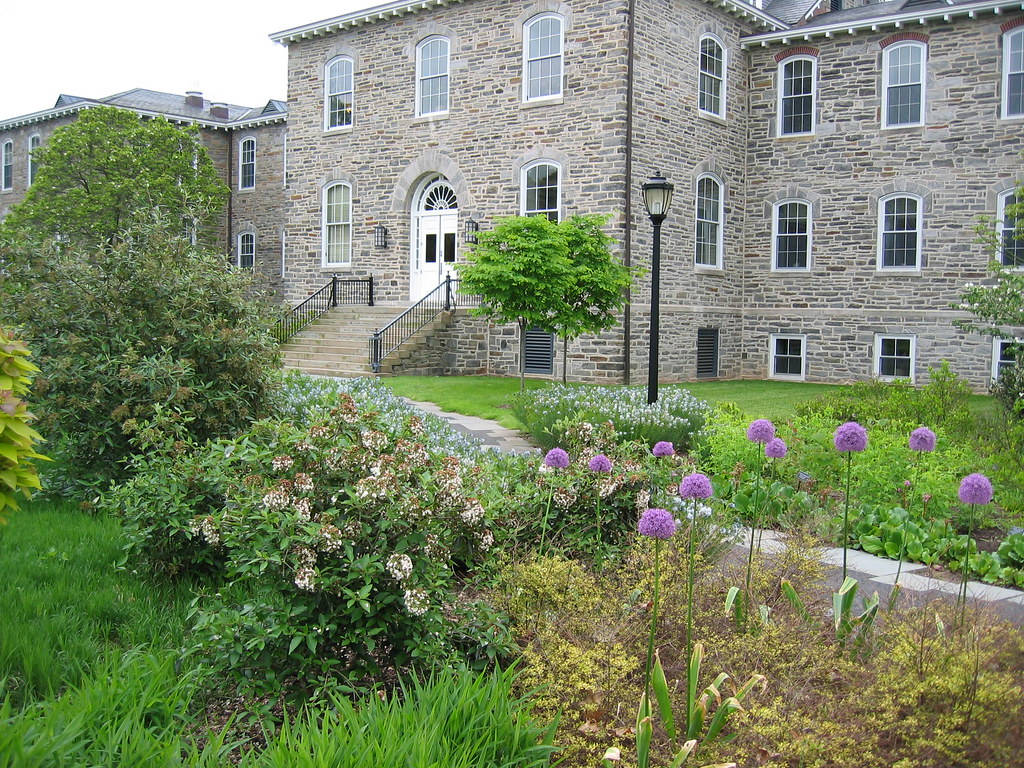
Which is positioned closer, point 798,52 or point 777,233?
point 798,52

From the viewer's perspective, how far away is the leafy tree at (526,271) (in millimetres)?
14695

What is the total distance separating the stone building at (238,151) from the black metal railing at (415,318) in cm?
1130

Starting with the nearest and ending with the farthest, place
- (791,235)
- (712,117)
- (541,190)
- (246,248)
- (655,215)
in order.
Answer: (655,215) < (541,190) < (712,117) < (791,235) < (246,248)

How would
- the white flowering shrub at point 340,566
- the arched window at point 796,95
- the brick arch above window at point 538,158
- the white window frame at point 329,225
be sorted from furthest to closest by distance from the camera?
the white window frame at point 329,225, the arched window at point 796,95, the brick arch above window at point 538,158, the white flowering shrub at point 340,566

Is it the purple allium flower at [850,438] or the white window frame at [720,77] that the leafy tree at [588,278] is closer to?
the white window frame at [720,77]

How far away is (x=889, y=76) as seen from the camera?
63.5 feet

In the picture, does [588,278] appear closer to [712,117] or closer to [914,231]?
[712,117]

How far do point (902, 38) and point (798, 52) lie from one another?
219 centimetres

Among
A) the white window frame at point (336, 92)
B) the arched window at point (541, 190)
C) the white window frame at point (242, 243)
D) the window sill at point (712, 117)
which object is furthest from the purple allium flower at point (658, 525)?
the white window frame at point (242, 243)

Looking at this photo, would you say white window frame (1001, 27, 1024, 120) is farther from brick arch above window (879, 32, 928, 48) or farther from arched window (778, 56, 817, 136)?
arched window (778, 56, 817, 136)

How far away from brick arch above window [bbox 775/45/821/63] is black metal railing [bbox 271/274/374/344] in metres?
10.7

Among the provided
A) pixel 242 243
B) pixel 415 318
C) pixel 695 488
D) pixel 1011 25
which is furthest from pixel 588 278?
pixel 242 243

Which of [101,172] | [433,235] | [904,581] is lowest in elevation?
[904,581]

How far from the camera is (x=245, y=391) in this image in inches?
278
